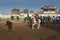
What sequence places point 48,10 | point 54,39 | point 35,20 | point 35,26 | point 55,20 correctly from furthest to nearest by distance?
point 48,10 < point 55,20 < point 35,26 < point 35,20 < point 54,39

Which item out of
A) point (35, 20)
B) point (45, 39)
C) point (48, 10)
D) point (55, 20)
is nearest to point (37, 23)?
point (35, 20)

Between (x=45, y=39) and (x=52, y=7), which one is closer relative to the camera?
(x=45, y=39)

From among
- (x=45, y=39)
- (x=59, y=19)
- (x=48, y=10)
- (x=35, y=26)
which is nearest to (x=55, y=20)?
(x=59, y=19)

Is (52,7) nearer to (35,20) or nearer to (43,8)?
(43,8)


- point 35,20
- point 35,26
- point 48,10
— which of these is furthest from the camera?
point 48,10

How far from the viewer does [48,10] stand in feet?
242

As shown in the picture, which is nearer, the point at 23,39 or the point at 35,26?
the point at 23,39

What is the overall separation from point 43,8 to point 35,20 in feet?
182

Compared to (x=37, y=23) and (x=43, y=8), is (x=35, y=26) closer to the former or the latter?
(x=37, y=23)

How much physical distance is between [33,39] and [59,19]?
Result: 27.8 meters

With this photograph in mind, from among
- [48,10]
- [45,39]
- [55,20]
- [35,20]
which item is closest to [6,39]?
[45,39]

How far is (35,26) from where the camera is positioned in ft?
75.4

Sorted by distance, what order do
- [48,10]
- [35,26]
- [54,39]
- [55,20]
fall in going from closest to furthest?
[54,39] → [35,26] → [55,20] → [48,10]

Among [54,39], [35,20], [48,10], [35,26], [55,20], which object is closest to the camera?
[54,39]
